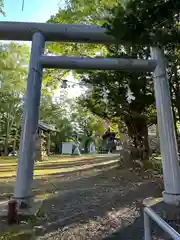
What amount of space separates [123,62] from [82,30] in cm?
82

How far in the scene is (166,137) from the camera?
3596 mm

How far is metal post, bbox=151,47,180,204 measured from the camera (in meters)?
3.45

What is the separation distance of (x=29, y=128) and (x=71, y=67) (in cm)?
117

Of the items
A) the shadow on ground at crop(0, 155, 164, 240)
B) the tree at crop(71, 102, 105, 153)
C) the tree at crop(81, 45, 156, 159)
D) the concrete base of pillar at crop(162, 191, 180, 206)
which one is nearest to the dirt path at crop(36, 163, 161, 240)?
the shadow on ground at crop(0, 155, 164, 240)

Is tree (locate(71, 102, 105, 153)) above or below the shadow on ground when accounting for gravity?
above

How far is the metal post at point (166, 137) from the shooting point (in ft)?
11.3

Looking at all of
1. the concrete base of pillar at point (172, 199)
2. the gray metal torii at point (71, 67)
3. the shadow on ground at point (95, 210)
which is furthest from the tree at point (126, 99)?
the concrete base of pillar at point (172, 199)

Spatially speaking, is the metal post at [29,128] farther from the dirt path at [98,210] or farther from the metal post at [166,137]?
the metal post at [166,137]

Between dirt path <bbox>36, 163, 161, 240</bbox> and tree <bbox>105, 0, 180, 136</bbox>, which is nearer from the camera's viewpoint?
tree <bbox>105, 0, 180, 136</bbox>

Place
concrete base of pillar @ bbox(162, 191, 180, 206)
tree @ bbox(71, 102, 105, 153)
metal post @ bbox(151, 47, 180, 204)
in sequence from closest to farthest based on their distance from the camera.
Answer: concrete base of pillar @ bbox(162, 191, 180, 206) < metal post @ bbox(151, 47, 180, 204) < tree @ bbox(71, 102, 105, 153)

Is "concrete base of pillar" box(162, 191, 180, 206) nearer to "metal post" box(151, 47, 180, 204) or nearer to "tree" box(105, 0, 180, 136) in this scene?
"metal post" box(151, 47, 180, 204)

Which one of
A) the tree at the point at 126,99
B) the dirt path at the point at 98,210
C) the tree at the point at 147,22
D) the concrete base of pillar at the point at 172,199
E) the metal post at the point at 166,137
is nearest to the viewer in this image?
the tree at the point at 147,22

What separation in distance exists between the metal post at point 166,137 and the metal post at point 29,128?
185 cm

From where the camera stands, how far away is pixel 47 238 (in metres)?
2.62
